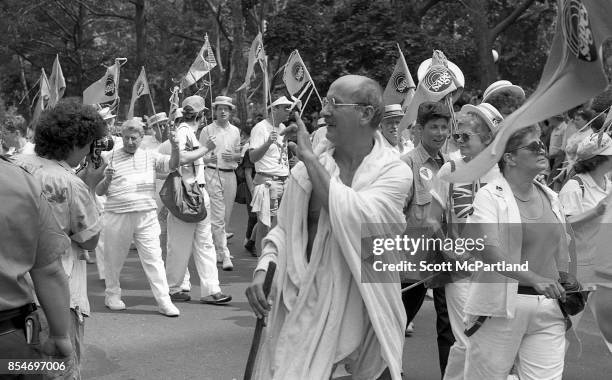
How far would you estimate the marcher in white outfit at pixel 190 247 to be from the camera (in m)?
8.90

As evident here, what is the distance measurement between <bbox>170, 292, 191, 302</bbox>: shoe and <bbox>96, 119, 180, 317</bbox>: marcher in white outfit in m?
0.62

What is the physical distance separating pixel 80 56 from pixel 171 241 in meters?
23.4

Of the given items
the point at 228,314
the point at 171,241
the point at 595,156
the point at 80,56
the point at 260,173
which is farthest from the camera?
the point at 80,56

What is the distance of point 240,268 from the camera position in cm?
1105

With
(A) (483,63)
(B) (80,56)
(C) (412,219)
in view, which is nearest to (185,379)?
(C) (412,219)

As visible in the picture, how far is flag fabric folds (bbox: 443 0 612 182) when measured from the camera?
2787mm

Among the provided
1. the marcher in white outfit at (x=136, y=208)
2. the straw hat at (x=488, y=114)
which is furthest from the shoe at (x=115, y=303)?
the straw hat at (x=488, y=114)

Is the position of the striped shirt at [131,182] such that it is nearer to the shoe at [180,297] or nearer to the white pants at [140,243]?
the white pants at [140,243]

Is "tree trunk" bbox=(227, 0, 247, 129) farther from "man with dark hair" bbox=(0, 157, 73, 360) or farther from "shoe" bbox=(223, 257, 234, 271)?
"man with dark hair" bbox=(0, 157, 73, 360)

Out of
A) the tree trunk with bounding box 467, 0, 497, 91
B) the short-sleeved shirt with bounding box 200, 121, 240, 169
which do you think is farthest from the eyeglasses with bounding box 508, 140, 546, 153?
the tree trunk with bounding box 467, 0, 497, 91

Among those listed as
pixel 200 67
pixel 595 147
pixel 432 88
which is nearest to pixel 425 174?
pixel 595 147

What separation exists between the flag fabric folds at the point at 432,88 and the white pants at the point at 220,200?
13.2ft

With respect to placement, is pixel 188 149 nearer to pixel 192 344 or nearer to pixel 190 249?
pixel 190 249

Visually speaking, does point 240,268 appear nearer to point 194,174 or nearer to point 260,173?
point 260,173
